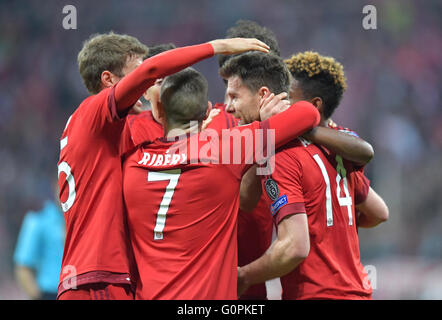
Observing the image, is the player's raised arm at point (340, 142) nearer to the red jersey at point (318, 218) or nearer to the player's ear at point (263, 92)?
the red jersey at point (318, 218)

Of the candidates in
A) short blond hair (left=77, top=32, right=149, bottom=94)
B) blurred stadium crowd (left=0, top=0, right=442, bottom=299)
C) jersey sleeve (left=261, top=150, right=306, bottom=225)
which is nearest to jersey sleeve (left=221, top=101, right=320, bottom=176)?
jersey sleeve (left=261, top=150, right=306, bottom=225)

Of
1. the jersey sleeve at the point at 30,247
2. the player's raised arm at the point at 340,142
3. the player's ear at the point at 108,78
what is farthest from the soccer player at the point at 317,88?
the jersey sleeve at the point at 30,247

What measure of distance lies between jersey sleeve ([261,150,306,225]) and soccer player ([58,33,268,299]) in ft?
2.02

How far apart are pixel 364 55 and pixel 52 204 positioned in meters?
6.83

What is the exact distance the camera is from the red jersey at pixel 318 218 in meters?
3.01

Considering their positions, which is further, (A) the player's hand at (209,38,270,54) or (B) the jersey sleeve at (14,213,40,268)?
(B) the jersey sleeve at (14,213,40,268)

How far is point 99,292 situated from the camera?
9.21 feet

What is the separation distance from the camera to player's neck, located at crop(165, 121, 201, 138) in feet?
9.36

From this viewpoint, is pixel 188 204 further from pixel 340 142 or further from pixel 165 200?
pixel 340 142

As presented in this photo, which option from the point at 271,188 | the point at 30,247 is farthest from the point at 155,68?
the point at 30,247

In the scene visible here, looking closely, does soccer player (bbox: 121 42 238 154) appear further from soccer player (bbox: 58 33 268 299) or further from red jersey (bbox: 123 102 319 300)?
red jersey (bbox: 123 102 319 300)

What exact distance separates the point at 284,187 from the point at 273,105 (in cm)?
45
